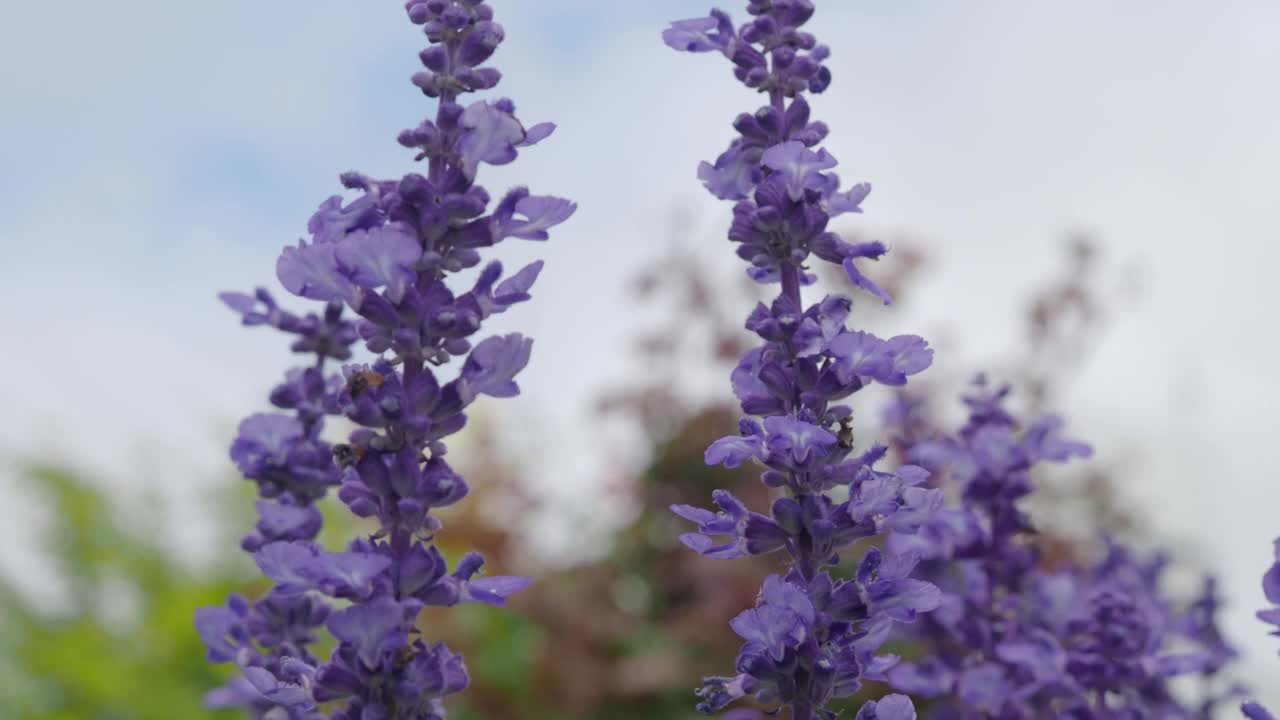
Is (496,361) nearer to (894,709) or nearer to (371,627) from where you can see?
(371,627)

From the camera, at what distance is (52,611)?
9.27 m

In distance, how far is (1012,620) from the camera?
6.31 feet

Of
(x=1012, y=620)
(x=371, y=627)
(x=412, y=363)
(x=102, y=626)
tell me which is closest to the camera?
(x=371, y=627)

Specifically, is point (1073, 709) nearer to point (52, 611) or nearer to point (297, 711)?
point (297, 711)

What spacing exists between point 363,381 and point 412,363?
2.1 inches

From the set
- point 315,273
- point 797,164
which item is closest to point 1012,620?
point 797,164

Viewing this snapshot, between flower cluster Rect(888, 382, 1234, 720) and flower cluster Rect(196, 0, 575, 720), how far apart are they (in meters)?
0.70

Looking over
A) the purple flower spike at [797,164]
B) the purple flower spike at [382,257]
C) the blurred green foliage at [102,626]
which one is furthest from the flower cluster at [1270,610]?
the blurred green foliage at [102,626]

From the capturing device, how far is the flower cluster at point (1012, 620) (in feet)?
5.92

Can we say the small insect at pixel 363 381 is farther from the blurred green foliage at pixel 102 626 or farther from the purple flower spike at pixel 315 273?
the blurred green foliage at pixel 102 626

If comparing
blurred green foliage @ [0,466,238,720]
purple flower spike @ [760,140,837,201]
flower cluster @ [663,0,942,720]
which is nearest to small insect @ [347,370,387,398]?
flower cluster @ [663,0,942,720]

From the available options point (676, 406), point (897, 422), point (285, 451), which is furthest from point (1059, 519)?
point (285, 451)

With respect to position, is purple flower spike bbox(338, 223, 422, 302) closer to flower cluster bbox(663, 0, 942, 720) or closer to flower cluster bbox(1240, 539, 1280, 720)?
flower cluster bbox(663, 0, 942, 720)

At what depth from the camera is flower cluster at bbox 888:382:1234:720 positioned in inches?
71.1
